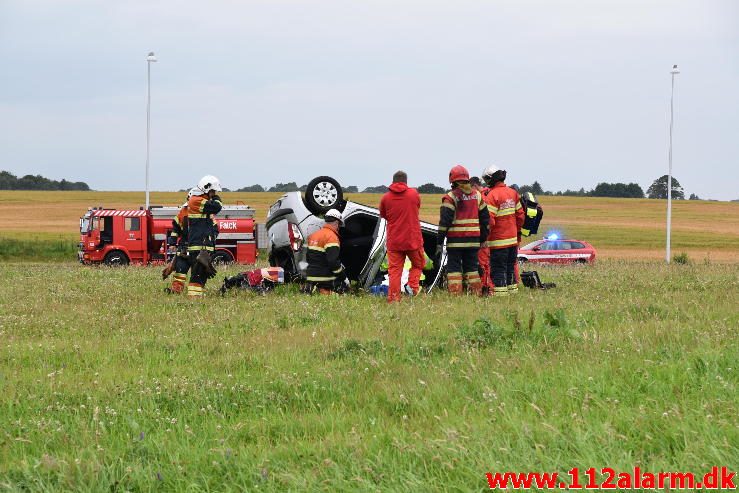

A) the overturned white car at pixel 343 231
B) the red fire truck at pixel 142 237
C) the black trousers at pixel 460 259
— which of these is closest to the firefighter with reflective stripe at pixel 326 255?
the overturned white car at pixel 343 231

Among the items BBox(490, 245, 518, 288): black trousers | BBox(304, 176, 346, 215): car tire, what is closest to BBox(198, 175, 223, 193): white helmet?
BBox(304, 176, 346, 215): car tire

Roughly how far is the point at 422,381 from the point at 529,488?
1.82 meters

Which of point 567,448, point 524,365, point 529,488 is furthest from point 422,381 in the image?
point 529,488

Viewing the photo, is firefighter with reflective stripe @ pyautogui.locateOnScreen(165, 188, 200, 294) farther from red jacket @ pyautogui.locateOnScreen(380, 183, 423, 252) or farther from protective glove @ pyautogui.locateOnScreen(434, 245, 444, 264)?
protective glove @ pyautogui.locateOnScreen(434, 245, 444, 264)

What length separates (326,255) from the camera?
11242 millimetres

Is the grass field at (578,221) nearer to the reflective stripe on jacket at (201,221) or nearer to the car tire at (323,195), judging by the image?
the car tire at (323,195)

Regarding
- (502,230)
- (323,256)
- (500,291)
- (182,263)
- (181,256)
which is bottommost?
(500,291)

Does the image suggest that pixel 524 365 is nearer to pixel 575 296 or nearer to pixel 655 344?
pixel 655 344

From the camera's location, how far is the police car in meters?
28.6

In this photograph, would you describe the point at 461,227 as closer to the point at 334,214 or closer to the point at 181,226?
the point at 334,214

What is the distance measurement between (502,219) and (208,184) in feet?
14.3

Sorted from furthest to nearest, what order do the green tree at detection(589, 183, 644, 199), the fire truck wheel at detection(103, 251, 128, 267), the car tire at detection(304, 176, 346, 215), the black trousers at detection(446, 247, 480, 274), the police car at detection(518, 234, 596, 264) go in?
the green tree at detection(589, 183, 644, 199)
the police car at detection(518, 234, 596, 264)
the fire truck wheel at detection(103, 251, 128, 267)
the car tire at detection(304, 176, 346, 215)
the black trousers at detection(446, 247, 480, 274)

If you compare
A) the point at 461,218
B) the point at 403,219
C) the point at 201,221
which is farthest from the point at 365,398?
the point at 201,221

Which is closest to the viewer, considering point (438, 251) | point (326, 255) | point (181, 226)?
point (326, 255)
